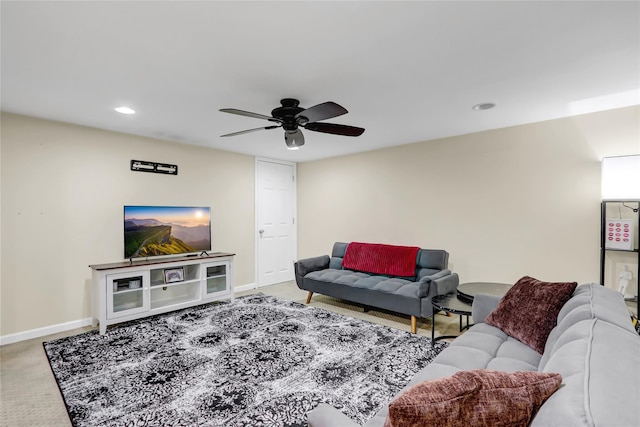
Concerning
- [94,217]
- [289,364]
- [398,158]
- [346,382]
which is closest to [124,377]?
[289,364]

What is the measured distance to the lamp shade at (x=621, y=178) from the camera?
2861mm

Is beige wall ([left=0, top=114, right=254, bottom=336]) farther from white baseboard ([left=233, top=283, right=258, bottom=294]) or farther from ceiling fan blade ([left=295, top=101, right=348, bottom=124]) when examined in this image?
ceiling fan blade ([left=295, top=101, right=348, bottom=124])

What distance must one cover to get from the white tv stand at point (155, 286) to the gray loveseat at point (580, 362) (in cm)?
317

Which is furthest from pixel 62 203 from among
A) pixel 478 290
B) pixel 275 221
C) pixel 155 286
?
pixel 478 290

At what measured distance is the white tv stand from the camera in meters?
3.56

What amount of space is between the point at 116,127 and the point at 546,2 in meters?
4.29

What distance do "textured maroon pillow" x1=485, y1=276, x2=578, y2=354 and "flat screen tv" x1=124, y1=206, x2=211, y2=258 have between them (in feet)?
13.0

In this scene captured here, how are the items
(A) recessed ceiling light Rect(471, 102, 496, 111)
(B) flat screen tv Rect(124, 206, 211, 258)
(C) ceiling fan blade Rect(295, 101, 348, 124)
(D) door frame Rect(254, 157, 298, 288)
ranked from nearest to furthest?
1. (C) ceiling fan blade Rect(295, 101, 348, 124)
2. (A) recessed ceiling light Rect(471, 102, 496, 111)
3. (B) flat screen tv Rect(124, 206, 211, 258)
4. (D) door frame Rect(254, 157, 298, 288)

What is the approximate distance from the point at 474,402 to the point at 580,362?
40cm

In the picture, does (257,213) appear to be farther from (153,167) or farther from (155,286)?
(155,286)

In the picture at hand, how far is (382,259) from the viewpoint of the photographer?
180 inches

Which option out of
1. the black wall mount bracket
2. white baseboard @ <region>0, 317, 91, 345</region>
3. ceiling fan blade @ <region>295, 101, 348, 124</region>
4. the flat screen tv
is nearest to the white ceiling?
ceiling fan blade @ <region>295, 101, 348, 124</region>

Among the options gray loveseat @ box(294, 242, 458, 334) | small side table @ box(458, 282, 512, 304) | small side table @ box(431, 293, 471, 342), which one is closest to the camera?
small side table @ box(431, 293, 471, 342)

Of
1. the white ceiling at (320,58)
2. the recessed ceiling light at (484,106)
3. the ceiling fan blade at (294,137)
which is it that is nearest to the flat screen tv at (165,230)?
the white ceiling at (320,58)
